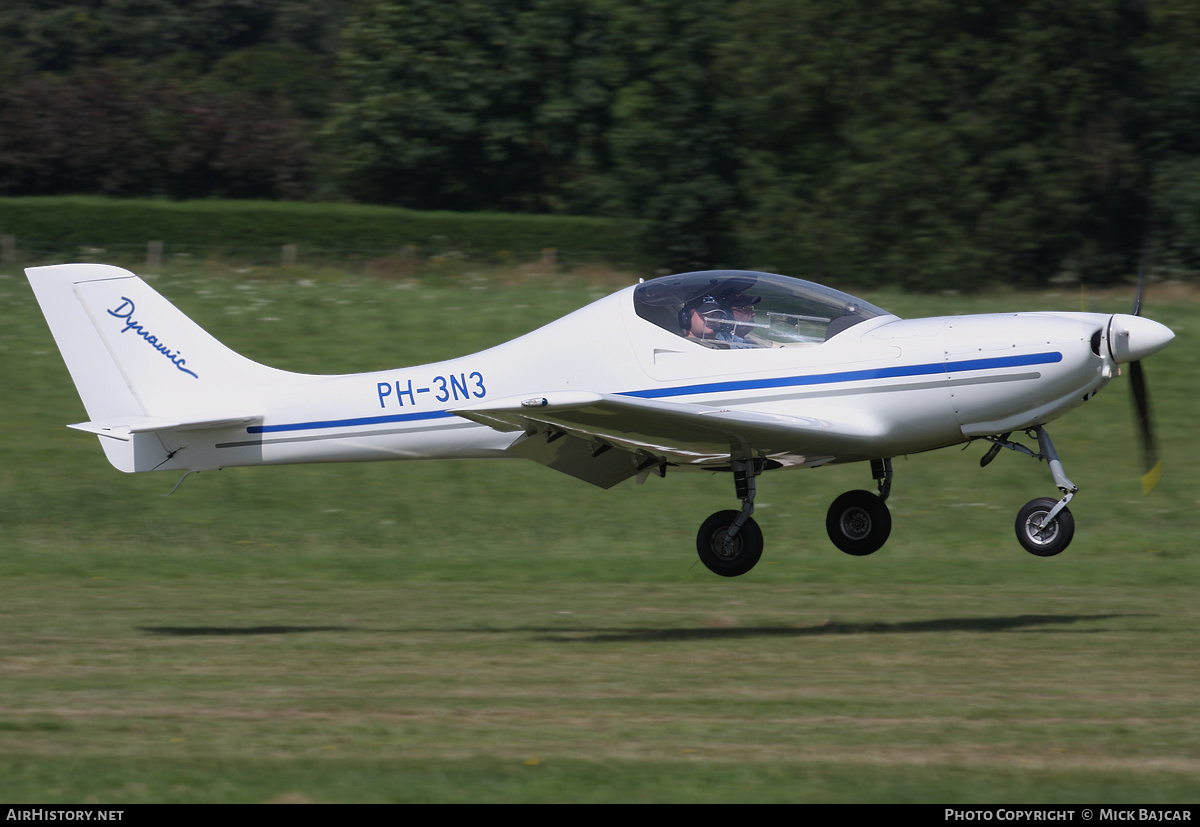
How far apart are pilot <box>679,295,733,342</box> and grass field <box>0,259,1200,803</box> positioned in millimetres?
2407

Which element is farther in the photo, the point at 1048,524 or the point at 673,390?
the point at 673,390

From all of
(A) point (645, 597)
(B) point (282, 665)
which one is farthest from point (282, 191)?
(B) point (282, 665)

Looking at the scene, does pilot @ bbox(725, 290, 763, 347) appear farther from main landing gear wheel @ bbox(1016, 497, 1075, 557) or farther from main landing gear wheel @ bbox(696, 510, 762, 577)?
main landing gear wheel @ bbox(1016, 497, 1075, 557)

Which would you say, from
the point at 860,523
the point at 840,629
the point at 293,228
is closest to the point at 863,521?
the point at 860,523

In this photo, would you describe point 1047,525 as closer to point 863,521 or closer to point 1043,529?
point 1043,529

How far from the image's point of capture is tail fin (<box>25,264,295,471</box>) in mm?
12000

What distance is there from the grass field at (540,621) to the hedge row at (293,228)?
13.8 m

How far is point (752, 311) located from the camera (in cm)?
1082

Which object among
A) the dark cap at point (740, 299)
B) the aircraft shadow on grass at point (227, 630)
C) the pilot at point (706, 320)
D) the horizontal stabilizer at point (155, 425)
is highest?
the dark cap at point (740, 299)

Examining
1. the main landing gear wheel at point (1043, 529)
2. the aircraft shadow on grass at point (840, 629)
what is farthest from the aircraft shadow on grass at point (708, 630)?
the main landing gear wheel at point (1043, 529)

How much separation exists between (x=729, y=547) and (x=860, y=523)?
4.37 ft

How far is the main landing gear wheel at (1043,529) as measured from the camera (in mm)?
10375

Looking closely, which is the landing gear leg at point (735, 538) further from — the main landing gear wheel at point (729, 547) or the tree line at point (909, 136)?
the tree line at point (909, 136)

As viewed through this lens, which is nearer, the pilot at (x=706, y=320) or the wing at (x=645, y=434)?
the wing at (x=645, y=434)
